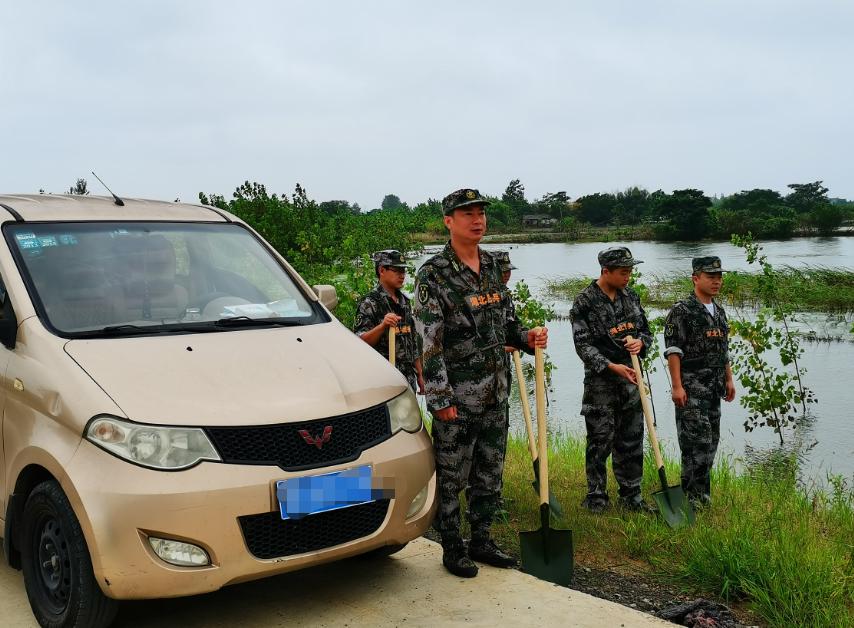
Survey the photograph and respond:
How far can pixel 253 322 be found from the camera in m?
4.20

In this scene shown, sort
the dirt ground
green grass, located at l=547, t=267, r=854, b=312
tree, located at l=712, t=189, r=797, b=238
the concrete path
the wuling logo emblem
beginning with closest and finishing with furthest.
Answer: the wuling logo emblem, the concrete path, the dirt ground, green grass, located at l=547, t=267, r=854, b=312, tree, located at l=712, t=189, r=797, b=238

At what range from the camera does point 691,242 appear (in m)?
68.9

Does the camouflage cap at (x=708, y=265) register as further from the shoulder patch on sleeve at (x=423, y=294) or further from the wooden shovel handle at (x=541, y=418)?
the shoulder patch on sleeve at (x=423, y=294)

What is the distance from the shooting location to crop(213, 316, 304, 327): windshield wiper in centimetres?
412

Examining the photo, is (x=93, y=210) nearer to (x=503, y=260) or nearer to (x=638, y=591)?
(x=503, y=260)

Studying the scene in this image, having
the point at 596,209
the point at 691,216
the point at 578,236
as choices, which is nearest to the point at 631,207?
the point at 596,209

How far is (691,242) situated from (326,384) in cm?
6895

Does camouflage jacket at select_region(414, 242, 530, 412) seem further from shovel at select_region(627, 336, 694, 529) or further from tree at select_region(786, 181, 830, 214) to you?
tree at select_region(786, 181, 830, 214)

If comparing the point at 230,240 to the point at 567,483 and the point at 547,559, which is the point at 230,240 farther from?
the point at 567,483

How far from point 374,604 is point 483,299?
1.62 metres

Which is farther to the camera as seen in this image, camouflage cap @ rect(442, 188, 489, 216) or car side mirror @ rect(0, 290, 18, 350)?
camouflage cap @ rect(442, 188, 489, 216)

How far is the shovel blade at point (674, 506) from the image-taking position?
548cm

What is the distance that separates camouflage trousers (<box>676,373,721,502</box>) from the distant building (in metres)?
95.1

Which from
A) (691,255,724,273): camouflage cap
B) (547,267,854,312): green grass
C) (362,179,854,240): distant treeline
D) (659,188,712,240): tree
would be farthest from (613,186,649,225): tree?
(691,255,724,273): camouflage cap
